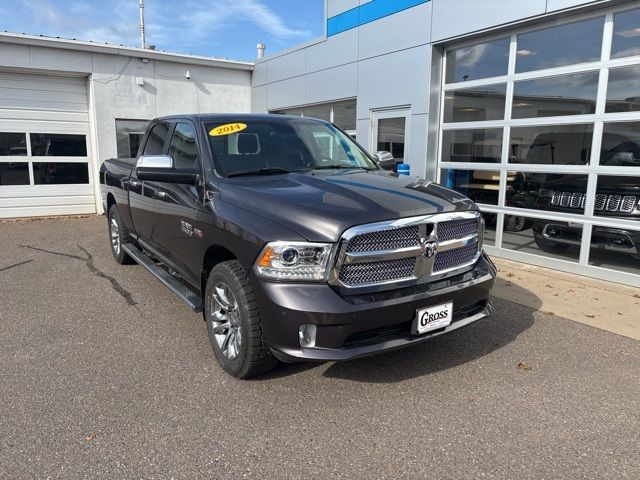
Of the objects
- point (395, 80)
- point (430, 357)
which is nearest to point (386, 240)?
point (430, 357)

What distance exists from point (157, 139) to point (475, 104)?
16.5 ft

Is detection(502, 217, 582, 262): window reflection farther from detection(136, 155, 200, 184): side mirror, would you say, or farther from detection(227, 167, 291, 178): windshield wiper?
detection(136, 155, 200, 184): side mirror

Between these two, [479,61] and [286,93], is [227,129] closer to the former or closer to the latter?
[479,61]

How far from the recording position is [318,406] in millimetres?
3207

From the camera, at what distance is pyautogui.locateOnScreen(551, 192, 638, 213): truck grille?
19.5 feet

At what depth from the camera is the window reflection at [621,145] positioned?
5.86 metres

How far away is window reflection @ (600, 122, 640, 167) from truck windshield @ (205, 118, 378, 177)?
338 centimetres

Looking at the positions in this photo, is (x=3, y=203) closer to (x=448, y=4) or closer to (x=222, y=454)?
(x=448, y=4)

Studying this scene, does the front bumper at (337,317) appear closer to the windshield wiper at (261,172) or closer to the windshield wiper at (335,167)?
the windshield wiper at (261,172)

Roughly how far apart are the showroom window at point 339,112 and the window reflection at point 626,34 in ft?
17.5

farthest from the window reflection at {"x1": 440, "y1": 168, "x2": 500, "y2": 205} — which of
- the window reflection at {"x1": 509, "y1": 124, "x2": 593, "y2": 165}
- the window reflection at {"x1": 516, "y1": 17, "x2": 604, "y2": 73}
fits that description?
the window reflection at {"x1": 516, "y1": 17, "x2": 604, "y2": 73}

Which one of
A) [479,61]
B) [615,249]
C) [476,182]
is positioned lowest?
[615,249]

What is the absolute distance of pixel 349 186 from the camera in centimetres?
352

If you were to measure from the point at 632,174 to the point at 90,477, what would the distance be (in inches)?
249
